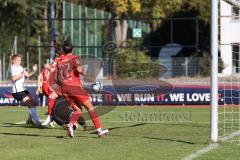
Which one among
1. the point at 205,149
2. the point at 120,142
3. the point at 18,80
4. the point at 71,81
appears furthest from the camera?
the point at 18,80

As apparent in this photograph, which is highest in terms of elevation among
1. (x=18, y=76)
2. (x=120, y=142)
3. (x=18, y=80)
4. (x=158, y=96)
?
(x=18, y=76)

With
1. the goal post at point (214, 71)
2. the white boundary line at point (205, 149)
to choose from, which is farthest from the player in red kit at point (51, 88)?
the white boundary line at point (205, 149)

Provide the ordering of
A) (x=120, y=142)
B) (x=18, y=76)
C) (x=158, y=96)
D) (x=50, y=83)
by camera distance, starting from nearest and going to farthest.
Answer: (x=120, y=142) → (x=18, y=76) → (x=50, y=83) → (x=158, y=96)

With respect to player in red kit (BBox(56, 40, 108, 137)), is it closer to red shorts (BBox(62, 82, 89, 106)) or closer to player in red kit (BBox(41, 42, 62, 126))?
red shorts (BBox(62, 82, 89, 106))

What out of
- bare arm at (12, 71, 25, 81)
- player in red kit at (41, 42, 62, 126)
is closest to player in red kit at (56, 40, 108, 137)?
player in red kit at (41, 42, 62, 126)

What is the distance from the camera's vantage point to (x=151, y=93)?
29328 mm

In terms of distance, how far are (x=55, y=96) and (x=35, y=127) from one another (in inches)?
36.7

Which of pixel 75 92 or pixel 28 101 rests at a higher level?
pixel 75 92

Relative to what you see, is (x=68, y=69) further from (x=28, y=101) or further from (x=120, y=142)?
(x=28, y=101)

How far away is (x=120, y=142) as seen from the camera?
46.6 ft

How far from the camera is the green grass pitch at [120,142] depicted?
12094mm

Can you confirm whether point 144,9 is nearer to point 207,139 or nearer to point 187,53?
point 187,53

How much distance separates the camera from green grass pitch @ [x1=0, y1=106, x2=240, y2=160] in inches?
476

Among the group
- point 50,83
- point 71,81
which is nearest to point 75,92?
point 71,81
